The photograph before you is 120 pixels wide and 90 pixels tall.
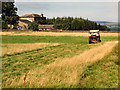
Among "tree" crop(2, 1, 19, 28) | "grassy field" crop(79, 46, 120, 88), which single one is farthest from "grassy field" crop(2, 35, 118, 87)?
"tree" crop(2, 1, 19, 28)

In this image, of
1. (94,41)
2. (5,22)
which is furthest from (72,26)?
(94,41)

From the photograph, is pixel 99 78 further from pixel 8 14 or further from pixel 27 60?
pixel 8 14

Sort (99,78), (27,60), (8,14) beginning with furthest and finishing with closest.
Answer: (8,14) < (27,60) < (99,78)

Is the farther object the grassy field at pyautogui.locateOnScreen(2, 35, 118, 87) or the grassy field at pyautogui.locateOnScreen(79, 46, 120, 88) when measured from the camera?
the grassy field at pyautogui.locateOnScreen(2, 35, 118, 87)

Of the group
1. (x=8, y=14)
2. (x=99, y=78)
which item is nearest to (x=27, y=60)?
(x=99, y=78)

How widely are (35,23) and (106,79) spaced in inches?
3359

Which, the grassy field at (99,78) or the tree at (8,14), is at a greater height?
the tree at (8,14)

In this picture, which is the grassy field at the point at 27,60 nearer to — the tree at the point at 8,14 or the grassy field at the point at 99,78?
the grassy field at the point at 99,78

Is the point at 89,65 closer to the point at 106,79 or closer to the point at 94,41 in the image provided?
the point at 106,79

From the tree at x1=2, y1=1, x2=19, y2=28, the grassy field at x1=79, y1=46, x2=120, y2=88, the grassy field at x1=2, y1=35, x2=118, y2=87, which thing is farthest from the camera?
the tree at x1=2, y1=1, x2=19, y2=28

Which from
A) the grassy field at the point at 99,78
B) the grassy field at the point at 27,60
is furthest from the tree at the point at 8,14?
the grassy field at the point at 99,78

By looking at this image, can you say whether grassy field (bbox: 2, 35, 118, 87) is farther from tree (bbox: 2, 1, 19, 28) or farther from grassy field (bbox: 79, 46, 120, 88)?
tree (bbox: 2, 1, 19, 28)

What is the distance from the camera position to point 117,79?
7.81 metres

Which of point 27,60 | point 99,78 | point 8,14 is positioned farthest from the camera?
point 8,14
